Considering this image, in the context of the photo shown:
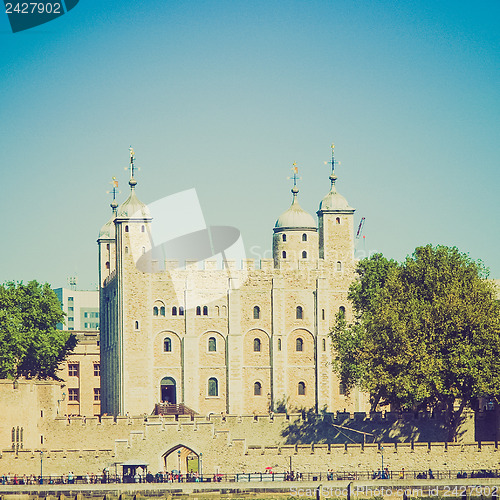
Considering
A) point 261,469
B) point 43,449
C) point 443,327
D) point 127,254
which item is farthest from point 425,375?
point 127,254

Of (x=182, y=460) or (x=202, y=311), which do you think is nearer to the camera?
(x=182, y=460)

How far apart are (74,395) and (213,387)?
22.1 m

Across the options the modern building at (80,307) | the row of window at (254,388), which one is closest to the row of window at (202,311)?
the row of window at (254,388)

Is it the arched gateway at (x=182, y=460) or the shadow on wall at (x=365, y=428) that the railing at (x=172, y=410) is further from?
the shadow on wall at (x=365, y=428)

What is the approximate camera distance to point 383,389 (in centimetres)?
8181

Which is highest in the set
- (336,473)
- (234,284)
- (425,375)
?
(234,284)

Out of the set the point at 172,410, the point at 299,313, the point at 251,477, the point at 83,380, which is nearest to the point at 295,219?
the point at 299,313

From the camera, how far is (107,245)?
114 m

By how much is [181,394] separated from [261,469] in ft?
72.8

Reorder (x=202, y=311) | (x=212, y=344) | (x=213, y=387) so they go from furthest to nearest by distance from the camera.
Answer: (x=212, y=344) → (x=202, y=311) → (x=213, y=387)

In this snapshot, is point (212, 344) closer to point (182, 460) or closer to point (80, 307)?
point (182, 460)

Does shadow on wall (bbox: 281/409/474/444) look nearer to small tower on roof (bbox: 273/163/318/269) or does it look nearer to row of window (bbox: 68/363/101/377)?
small tower on roof (bbox: 273/163/318/269)

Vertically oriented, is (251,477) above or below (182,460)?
below

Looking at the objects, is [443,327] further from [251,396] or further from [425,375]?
[251,396]
